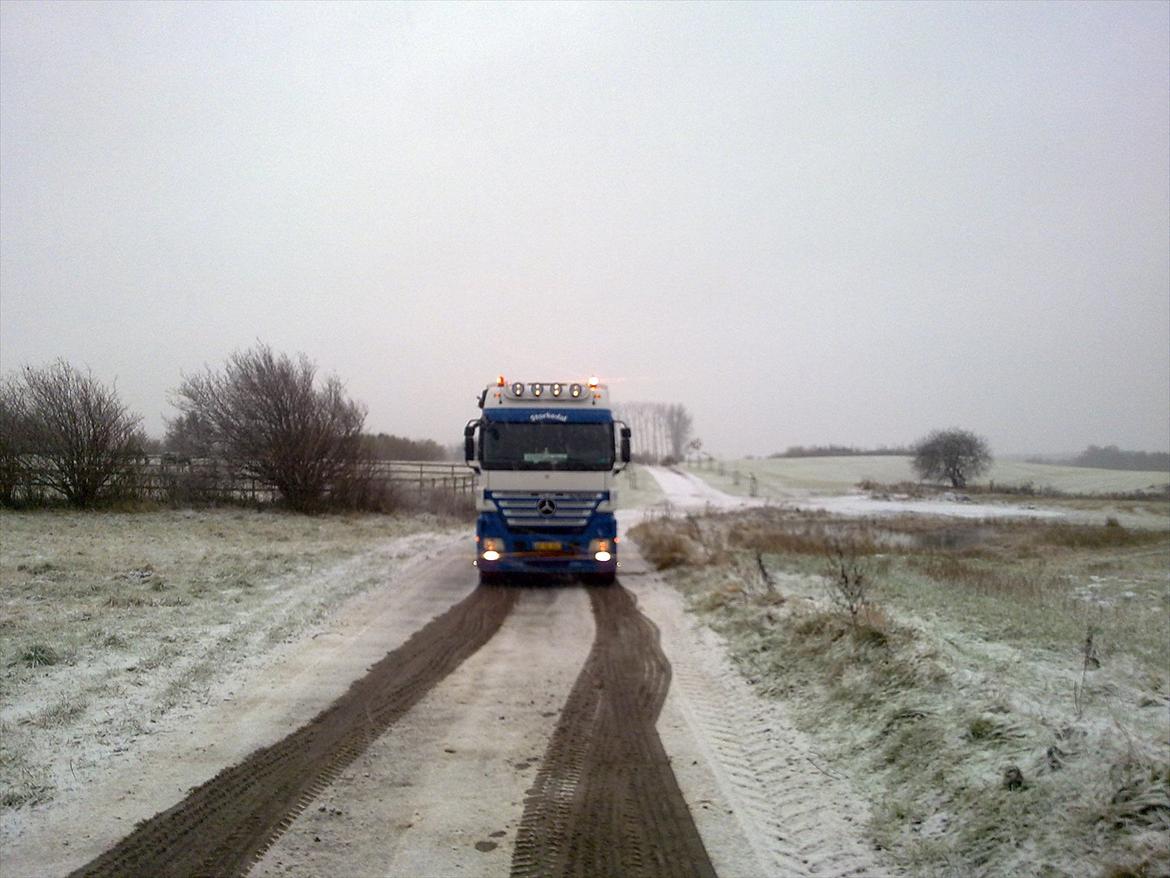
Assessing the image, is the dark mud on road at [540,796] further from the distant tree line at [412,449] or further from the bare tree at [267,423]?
the distant tree line at [412,449]

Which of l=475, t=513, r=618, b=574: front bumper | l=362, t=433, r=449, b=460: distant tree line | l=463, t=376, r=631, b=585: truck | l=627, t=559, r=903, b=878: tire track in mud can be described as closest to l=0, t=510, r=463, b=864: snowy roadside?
l=475, t=513, r=618, b=574: front bumper

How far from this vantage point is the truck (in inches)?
597

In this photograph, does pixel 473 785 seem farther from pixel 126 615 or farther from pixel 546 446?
pixel 546 446

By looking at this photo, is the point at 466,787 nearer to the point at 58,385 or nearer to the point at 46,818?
the point at 46,818

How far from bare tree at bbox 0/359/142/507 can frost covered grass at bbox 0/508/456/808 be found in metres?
1.69

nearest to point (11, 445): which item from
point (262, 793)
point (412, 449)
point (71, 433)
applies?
point (71, 433)

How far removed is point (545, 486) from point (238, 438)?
19.0 metres

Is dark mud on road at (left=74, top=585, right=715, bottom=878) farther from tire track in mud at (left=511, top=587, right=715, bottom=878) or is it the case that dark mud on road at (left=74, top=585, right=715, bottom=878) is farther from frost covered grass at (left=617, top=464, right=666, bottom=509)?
frost covered grass at (left=617, top=464, right=666, bottom=509)

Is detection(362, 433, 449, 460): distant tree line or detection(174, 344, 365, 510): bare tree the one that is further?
detection(362, 433, 449, 460): distant tree line

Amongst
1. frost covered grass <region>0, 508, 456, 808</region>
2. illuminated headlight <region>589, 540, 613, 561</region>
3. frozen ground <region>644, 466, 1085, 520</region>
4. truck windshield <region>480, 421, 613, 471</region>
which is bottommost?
frozen ground <region>644, 466, 1085, 520</region>

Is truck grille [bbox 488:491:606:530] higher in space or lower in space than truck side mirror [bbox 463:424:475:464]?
lower

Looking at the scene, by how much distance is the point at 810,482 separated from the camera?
6288 cm

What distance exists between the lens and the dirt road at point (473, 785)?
174 inches

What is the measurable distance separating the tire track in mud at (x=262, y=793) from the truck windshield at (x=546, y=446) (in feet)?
21.6
